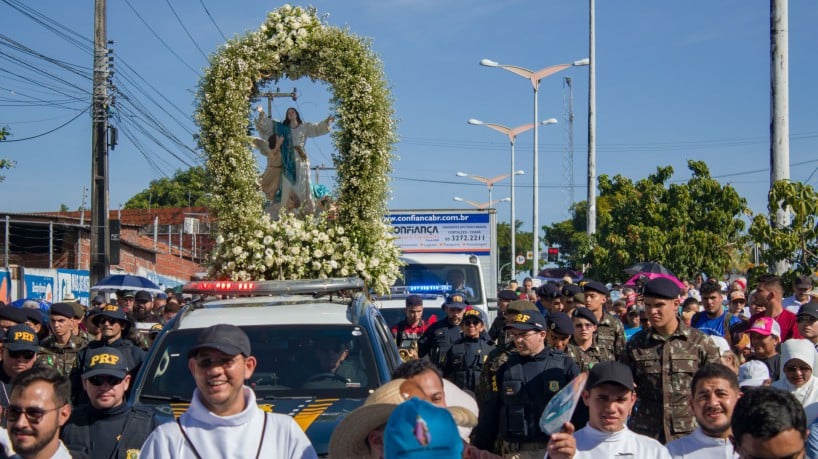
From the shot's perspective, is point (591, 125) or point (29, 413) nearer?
point (29, 413)

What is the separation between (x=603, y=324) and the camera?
8750mm

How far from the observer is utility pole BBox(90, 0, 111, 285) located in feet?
67.7

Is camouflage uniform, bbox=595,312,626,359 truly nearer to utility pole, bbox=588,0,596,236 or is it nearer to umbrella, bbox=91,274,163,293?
umbrella, bbox=91,274,163,293

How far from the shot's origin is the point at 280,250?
9500 millimetres

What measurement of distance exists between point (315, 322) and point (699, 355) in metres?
2.62

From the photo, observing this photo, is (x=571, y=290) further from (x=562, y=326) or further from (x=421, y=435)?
(x=421, y=435)

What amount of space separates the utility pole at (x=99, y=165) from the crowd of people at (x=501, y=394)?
1079 centimetres

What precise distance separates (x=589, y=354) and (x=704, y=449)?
312cm

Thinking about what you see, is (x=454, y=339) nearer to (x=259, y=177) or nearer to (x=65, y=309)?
(x=259, y=177)

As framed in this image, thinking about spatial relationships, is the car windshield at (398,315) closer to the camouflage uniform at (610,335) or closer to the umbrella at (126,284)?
the umbrella at (126,284)

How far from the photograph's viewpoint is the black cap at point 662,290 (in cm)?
669

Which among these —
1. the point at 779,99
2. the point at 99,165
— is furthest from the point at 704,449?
the point at 99,165

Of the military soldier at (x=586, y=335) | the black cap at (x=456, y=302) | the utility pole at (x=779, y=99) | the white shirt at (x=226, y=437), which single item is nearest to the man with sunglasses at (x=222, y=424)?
the white shirt at (x=226, y=437)

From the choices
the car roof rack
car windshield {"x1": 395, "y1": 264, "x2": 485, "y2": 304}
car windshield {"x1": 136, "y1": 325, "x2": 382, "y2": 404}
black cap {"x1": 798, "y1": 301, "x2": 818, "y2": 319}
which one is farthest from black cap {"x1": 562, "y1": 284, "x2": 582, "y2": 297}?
car windshield {"x1": 395, "y1": 264, "x2": 485, "y2": 304}
